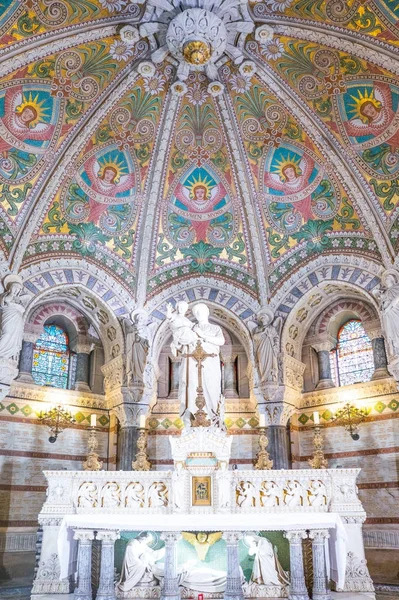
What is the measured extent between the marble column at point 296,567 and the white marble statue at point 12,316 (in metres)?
8.13

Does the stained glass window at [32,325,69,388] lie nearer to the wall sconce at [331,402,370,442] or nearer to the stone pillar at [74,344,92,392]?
the stone pillar at [74,344,92,392]

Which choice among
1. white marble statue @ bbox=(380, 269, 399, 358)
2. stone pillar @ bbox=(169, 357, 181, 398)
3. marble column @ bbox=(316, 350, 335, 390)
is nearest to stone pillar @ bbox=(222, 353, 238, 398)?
stone pillar @ bbox=(169, 357, 181, 398)

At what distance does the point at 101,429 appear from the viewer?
17.8m

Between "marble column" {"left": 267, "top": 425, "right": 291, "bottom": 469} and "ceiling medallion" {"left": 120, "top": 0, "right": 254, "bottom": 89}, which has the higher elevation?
"ceiling medallion" {"left": 120, "top": 0, "right": 254, "bottom": 89}

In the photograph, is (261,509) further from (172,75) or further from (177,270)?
(172,75)

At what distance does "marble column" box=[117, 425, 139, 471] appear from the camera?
1612 cm

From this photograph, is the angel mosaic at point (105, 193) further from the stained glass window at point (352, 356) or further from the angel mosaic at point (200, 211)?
the stained glass window at point (352, 356)

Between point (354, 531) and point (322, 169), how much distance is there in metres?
9.91

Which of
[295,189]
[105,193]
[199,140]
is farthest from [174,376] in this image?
[199,140]

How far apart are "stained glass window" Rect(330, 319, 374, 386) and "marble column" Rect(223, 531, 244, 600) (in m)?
8.18

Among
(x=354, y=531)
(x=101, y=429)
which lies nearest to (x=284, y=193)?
(x=101, y=429)

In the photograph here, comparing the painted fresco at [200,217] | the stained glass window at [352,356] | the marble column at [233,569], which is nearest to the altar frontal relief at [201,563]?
the marble column at [233,569]

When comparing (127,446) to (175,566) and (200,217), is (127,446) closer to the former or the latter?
(175,566)

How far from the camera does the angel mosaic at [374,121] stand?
15.2 meters
